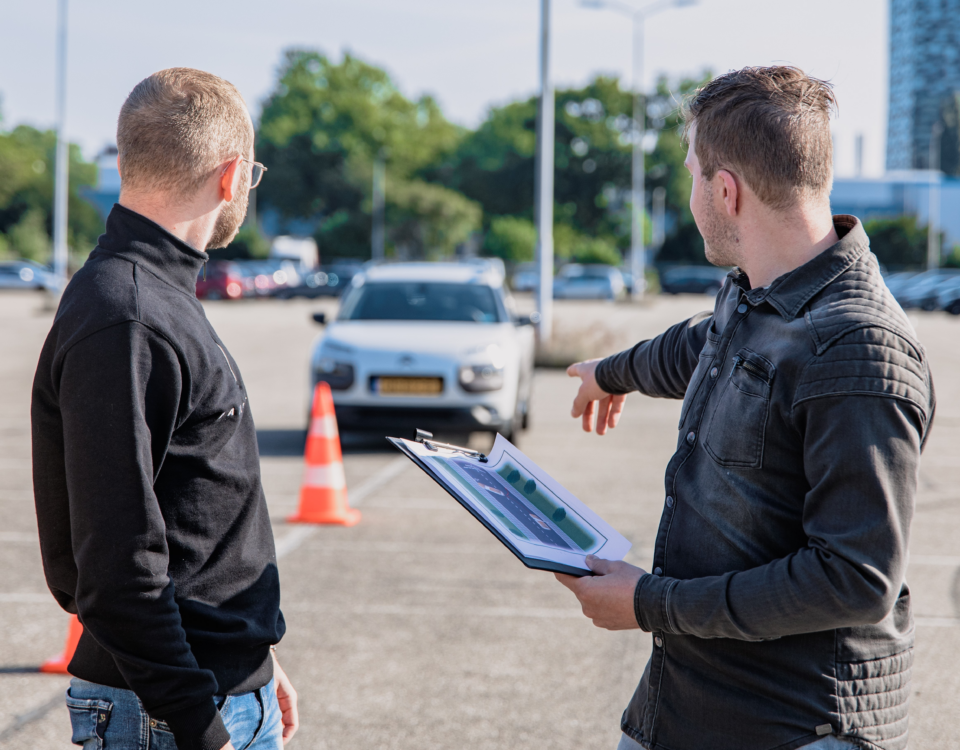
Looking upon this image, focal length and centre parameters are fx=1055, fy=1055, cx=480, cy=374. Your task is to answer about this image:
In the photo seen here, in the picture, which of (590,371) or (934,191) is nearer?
(590,371)

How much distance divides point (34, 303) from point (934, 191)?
178 feet

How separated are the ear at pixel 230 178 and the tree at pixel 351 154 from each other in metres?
66.9

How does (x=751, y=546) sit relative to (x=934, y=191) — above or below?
below

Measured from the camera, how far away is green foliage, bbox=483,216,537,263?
225 ft

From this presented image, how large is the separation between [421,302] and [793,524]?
8.82 m

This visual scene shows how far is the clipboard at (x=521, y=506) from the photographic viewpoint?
1891 mm

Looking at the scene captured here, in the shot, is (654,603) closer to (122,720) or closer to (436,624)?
(122,720)

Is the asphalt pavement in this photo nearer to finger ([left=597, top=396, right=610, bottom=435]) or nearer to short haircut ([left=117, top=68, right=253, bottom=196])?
finger ([left=597, top=396, right=610, bottom=435])

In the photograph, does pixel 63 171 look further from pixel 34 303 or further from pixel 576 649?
pixel 576 649

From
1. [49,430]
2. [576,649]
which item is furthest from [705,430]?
[576,649]

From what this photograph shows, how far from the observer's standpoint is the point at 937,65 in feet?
500

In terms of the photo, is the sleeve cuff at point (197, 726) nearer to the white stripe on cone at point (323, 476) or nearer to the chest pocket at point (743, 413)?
the chest pocket at point (743, 413)

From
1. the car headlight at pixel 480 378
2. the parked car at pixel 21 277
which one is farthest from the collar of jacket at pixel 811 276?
the parked car at pixel 21 277

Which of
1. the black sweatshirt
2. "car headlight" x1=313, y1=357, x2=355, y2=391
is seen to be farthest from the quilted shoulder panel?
"car headlight" x1=313, y1=357, x2=355, y2=391
